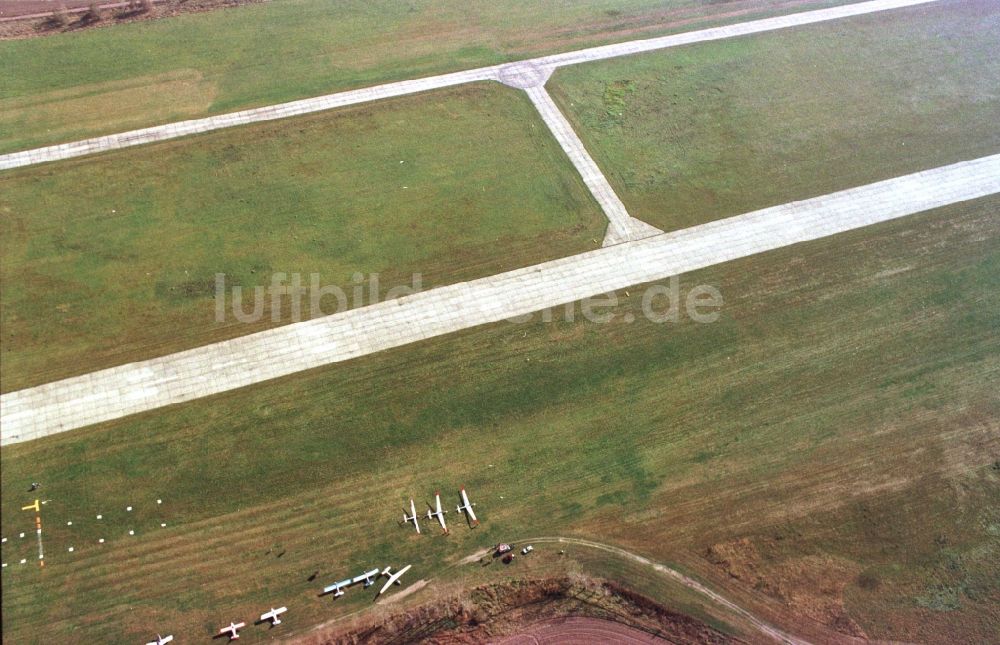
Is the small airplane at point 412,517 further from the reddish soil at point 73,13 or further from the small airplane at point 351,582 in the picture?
the reddish soil at point 73,13

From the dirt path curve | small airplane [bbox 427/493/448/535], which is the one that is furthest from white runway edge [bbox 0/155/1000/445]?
the dirt path curve

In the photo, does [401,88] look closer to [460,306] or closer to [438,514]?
[460,306]

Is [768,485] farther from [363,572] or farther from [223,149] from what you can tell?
[223,149]

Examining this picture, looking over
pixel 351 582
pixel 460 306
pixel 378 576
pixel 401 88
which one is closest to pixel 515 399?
pixel 460 306

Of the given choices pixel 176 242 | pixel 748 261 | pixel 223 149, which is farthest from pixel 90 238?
pixel 748 261

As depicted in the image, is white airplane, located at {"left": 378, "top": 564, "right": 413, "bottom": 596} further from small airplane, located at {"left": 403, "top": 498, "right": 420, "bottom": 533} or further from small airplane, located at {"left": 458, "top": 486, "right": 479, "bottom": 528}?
small airplane, located at {"left": 458, "top": 486, "right": 479, "bottom": 528}
